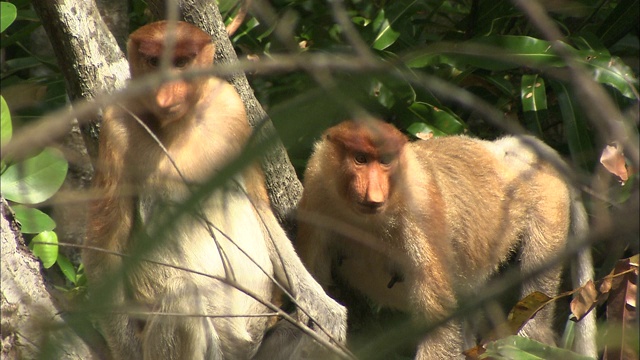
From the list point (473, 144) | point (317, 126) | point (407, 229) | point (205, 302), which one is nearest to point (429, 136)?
point (473, 144)

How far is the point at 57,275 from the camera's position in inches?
205

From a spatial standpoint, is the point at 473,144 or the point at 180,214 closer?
the point at 180,214

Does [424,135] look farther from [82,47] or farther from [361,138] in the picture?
[82,47]

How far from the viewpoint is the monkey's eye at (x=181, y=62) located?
3.71 metres

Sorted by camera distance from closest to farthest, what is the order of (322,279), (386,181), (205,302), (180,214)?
(180,214), (205,302), (386,181), (322,279)

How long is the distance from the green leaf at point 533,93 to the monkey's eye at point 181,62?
8.66 feet

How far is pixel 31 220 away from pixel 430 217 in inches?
83.3

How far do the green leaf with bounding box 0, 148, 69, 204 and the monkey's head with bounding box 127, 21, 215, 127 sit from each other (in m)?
0.53

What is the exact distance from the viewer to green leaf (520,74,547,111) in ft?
17.8

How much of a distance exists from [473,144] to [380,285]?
1209 mm

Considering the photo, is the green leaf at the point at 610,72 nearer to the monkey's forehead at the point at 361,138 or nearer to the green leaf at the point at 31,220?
the monkey's forehead at the point at 361,138

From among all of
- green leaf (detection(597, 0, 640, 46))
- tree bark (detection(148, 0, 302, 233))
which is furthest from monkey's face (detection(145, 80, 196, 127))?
green leaf (detection(597, 0, 640, 46))

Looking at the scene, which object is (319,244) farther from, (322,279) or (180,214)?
(180,214)

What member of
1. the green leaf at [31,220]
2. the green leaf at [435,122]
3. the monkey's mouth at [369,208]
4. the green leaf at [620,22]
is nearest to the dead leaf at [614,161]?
the monkey's mouth at [369,208]
